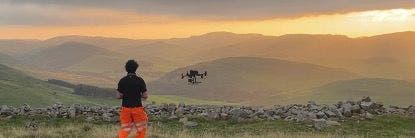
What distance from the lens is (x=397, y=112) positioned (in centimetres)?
3119

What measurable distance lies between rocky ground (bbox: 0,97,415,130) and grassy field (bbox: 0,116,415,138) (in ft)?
1.82

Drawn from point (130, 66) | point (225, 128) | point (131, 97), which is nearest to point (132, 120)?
point (131, 97)

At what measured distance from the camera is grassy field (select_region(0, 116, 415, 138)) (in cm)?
2319

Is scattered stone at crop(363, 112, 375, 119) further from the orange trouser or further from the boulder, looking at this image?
the orange trouser

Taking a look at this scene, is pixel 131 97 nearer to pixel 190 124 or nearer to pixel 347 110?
pixel 190 124

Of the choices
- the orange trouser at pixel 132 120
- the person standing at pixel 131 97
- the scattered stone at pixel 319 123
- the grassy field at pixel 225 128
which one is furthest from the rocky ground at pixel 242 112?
the person standing at pixel 131 97

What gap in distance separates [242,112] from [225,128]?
275 cm

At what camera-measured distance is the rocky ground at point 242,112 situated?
2847 cm

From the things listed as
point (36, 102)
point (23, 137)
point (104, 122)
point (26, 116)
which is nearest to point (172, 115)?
point (104, 122)

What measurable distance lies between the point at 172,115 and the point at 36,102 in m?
129

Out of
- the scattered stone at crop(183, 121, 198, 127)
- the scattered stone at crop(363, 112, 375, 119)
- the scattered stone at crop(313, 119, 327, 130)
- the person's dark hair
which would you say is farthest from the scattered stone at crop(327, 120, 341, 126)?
the person's dark hair

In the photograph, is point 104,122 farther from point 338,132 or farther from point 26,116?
point 338,132

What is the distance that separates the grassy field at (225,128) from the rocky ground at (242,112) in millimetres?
554

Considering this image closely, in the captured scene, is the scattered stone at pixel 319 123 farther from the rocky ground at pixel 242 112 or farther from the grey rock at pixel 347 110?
the grey rock at pixel 347 110
